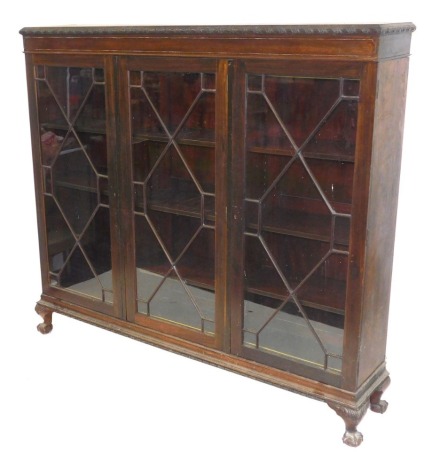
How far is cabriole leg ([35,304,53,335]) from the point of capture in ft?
9.94

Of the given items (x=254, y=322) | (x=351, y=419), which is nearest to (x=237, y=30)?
(x=254, y=322)

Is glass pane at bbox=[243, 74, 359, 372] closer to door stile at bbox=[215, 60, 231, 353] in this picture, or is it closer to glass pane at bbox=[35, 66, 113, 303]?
door stile at bbox=[215, 60, 231, 353]

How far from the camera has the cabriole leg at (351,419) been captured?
224 cm

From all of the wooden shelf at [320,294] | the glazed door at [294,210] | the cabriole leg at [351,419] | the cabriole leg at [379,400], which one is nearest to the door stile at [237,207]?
the glazed door at [294,210]

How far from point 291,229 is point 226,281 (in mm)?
311

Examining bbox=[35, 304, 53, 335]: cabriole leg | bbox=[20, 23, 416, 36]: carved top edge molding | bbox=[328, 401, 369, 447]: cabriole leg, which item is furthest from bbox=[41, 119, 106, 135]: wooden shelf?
bbox=[328, 401, 369, 447]: cabriole leg

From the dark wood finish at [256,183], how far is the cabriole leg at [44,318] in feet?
1.47

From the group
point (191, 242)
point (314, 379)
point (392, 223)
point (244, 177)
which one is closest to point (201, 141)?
point (244, 177)

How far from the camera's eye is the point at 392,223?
2271mm

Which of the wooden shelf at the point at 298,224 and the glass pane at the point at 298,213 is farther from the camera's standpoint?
the wooden shelf at the point at 298,224

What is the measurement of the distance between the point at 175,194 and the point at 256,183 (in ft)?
1.24

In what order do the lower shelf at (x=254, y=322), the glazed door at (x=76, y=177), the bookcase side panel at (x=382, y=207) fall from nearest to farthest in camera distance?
the bookcase side panel at (x=382, y=207), the lower shelf at (x=254, y=322), the glazed door at (x=76, y=177)

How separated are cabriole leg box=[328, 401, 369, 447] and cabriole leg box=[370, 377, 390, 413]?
0.16 m

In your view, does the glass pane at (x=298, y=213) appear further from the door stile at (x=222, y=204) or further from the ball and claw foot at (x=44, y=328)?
the ball and claw foot at (x=44, y=328)
